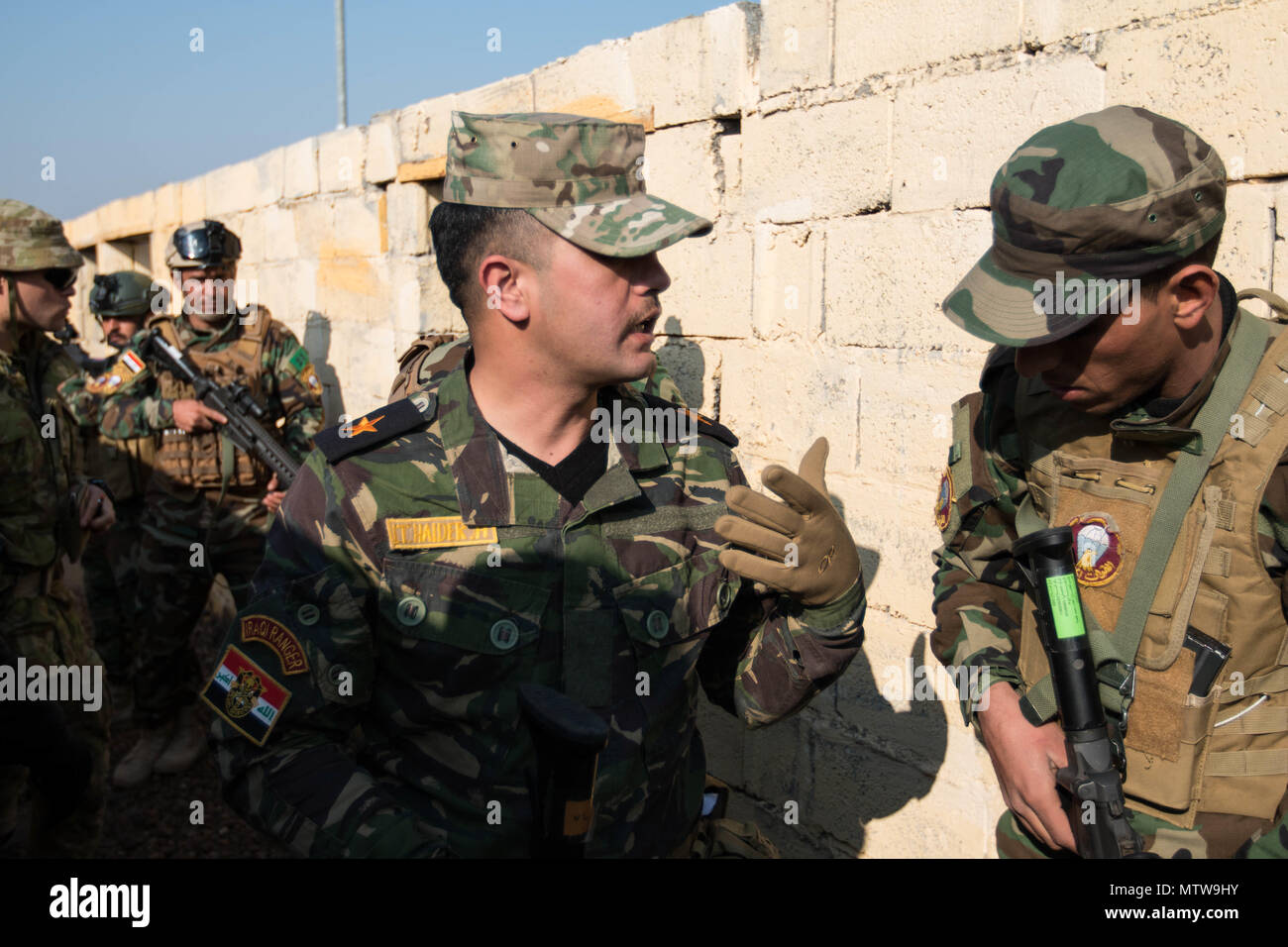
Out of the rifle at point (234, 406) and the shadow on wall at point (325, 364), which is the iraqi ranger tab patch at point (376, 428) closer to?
the rifle at point (234, 406)

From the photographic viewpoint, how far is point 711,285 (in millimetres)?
3529

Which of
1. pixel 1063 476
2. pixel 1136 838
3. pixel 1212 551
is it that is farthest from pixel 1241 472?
pixel 1136 838

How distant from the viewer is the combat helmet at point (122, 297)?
22.8ft

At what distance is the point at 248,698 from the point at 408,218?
14.0ft

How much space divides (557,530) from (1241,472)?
1185 mm

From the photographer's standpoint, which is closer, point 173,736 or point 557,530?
point 557,530

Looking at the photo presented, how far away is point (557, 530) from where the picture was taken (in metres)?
1.85

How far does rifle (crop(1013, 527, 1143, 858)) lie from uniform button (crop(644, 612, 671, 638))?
25.7 inches

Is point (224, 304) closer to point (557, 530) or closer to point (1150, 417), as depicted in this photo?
point (557, 530)

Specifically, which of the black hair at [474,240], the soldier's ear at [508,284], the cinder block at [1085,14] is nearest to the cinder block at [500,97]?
the cinder block at [1085,14]

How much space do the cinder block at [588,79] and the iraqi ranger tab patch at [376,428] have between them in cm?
231

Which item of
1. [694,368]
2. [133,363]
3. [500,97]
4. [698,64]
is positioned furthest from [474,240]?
[133,363]

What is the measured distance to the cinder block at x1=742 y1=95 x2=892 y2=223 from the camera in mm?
2924

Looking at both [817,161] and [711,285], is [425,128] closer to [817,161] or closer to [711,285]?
[711,285]
